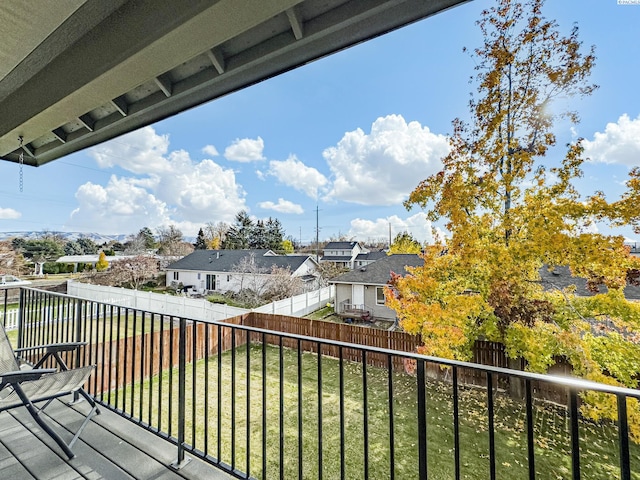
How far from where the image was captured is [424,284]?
16.2 feet

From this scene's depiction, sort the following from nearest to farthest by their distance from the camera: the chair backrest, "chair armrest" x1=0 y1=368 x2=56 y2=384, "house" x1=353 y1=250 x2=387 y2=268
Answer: "chair armrest" x1=0 y1=368 x2=56 y2=384 < the chair backrest < "house" x1=353 y1=250 x2=387 y2=268

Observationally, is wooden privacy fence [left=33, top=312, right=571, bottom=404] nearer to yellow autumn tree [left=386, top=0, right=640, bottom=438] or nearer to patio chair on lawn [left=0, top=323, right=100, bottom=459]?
yellow autumn tree [left=386, top=0, right=640, bottom=438]

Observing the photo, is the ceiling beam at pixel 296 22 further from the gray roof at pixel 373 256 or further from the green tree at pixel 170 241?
the green tree at pixel 170 241

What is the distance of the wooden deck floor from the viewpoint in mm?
1494

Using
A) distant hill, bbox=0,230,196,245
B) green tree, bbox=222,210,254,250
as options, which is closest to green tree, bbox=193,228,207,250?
distant hill, bbox=0,230,196,245

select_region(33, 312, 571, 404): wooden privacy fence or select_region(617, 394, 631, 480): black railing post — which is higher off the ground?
select_region(617, 394, 631, 480): black railing post

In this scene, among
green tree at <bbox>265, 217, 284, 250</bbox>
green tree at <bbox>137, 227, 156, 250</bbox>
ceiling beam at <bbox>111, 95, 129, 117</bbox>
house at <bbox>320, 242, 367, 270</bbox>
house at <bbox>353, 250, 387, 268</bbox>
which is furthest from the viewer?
green tree at <bbox>265, 217, 284, 250</bbox>

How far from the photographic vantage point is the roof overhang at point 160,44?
1445 millimetres

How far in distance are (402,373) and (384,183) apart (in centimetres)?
569

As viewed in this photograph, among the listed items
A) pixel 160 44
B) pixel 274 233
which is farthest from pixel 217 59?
pixel 274 233

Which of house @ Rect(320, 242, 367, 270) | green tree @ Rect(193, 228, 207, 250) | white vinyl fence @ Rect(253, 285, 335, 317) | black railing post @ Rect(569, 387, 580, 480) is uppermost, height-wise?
green tree @ Rect(193, 228, 207, 250)

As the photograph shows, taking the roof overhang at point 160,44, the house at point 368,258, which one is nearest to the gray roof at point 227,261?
the house at point 368,258

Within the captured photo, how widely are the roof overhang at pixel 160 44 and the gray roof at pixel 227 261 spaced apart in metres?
14.1

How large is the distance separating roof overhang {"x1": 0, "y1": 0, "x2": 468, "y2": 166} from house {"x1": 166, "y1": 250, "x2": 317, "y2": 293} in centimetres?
1269
